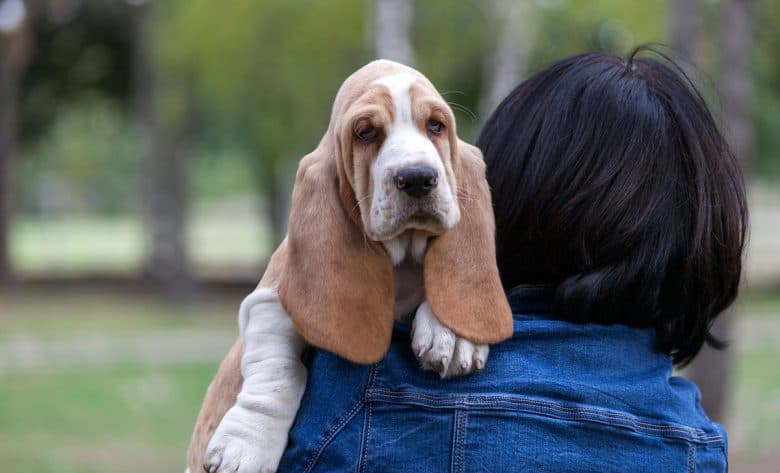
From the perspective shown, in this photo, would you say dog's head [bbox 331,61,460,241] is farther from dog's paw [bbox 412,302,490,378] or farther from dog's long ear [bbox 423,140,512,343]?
dog's paw [bbox 412,302,490,378]

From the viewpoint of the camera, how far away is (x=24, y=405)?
1133 cm

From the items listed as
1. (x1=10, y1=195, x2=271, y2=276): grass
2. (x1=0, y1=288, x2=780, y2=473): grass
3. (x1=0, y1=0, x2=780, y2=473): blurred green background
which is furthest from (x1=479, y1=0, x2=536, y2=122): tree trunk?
Answer: (x1=10, y1=195, x2=271, y2=276): grass

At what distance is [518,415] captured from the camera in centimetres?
208

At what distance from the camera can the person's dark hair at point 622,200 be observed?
7.39 feet

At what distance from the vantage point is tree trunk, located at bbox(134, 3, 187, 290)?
21.0m

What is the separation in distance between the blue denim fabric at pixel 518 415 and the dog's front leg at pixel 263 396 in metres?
0.04

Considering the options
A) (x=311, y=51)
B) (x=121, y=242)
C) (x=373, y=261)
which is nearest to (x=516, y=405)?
(x=373, y=261)

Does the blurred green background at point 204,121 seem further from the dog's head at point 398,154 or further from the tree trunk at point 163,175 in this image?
the dog's head at point 398,154

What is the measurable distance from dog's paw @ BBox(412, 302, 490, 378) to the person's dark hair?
0.24 meters

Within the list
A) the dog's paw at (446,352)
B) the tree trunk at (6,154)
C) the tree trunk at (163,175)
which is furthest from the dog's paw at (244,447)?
the tree trunk at (6,154)

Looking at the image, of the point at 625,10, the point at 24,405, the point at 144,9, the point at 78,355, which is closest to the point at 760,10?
the point at 625,10

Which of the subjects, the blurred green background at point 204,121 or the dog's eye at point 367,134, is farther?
the blurred green background at point 204,121

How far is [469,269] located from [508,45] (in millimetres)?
13719

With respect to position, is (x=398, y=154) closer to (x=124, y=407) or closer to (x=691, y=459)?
(x=691, y=459)
